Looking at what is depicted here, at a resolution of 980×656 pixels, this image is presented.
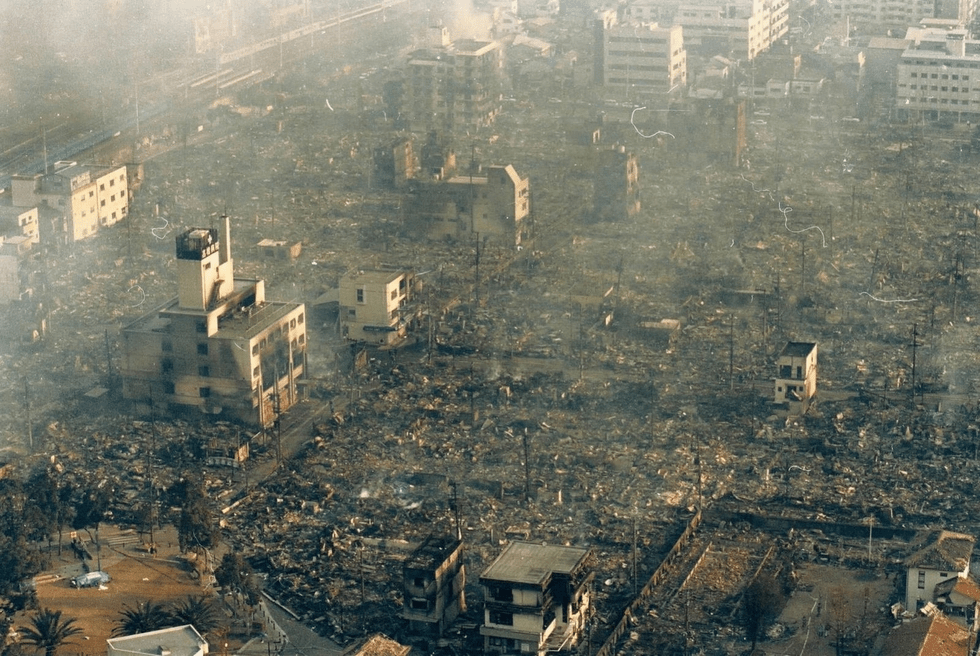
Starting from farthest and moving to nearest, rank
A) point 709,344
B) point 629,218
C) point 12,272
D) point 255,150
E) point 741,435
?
point 255,150
point 629,218
point 12,272
point 709,344
point 741,435

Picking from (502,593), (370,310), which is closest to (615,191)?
(370,310)

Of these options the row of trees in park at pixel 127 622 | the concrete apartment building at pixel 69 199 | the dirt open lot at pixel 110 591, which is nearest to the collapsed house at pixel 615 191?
the concrete apartment building at pixel 69 199

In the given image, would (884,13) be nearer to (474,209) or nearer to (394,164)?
(394,164)

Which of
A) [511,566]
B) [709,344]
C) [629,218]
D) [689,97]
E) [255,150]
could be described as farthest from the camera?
[689,97]

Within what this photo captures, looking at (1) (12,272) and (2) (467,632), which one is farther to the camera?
(1) (12,272)

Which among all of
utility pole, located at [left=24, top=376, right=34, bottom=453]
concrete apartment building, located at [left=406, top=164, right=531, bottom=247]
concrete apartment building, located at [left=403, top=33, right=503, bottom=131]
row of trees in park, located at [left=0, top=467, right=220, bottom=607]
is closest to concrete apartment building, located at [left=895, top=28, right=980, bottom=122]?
concrete apartment building, located at [left=403, top=33, right=503, bottom=131]

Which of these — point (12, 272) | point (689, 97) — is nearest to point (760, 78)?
point (689, 97)

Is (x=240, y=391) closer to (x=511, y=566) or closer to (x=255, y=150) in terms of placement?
(x=511, y=566)

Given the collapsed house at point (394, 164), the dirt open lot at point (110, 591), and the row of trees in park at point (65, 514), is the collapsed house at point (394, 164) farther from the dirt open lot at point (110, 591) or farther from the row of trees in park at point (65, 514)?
the dirt open lot at point (110, 591)

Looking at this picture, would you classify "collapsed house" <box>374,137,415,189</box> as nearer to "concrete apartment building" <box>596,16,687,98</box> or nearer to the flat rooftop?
"concrete apartment building" <box>596,16,687,98</box>
